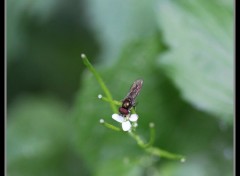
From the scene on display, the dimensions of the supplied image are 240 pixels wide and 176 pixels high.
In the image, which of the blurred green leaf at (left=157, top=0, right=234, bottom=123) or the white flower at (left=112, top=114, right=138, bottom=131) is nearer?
the white flower at (left=112, top=114, right=138, bottom=131)

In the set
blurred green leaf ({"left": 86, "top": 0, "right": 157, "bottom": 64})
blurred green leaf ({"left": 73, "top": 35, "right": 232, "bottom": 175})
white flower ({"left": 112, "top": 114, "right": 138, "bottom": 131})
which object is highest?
white flower ({"left": 112, "top": 114, "right": 138, "bottom": 131})

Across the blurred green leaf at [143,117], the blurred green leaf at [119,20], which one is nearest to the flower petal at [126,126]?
the blurred green leaf at [143,117]

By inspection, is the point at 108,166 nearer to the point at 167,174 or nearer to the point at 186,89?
the point at 167,174

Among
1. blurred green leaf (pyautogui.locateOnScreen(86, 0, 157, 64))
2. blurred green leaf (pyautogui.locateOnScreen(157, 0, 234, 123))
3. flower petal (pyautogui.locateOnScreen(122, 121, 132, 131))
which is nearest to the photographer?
flower petal (pyautogui.locateOnScreen(122, 121, 132, 131))

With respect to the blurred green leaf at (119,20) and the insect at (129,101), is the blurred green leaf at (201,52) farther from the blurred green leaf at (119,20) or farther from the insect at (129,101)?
the insect at (129,101)

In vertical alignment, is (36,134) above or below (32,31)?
below

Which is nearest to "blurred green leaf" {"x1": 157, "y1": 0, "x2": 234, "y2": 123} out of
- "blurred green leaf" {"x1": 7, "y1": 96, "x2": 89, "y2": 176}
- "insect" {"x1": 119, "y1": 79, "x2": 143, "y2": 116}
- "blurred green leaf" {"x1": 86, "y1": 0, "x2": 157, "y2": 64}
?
"blurred green leaf" {"x1": 86, "y1": 0, "x2": 157, "y2": 64}

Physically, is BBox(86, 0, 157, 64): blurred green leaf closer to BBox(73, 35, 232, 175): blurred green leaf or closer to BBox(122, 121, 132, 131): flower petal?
BBox(73, 35, 232, 175): blurred green leaf
